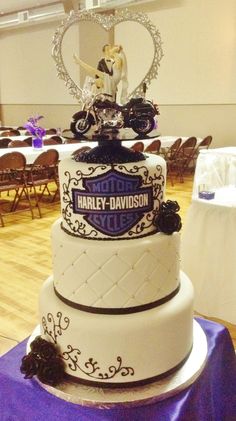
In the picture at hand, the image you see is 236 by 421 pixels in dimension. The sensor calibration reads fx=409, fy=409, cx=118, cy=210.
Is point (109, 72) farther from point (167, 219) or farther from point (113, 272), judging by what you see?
point (113, 272)

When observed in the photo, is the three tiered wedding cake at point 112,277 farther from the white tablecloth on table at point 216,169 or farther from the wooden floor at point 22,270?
the white tablecloth on table at point 216,169

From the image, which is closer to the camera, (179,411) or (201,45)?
(179,411)

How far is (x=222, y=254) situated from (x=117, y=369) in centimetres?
160

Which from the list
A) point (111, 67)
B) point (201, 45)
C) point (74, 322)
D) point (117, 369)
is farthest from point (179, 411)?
point (201, 45)

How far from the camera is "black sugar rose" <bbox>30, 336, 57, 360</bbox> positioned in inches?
46.9

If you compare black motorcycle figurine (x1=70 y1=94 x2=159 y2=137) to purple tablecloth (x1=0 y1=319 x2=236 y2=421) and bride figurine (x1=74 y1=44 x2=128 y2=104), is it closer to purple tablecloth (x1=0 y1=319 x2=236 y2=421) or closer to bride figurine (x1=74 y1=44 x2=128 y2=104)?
bride figurine (x1=74 y1=44 x2=128 y2=104)

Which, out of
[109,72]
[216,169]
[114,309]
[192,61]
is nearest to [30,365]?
[114,309]

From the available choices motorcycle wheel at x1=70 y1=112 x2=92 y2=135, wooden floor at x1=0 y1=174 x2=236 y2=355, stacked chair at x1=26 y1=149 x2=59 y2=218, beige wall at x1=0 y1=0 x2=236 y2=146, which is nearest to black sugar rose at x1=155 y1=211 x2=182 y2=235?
motorcycle wheel at x1=70 y1=112 x2=92 y2=135

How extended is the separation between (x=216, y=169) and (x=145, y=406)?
268 centimetres

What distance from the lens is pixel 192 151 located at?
813 cm

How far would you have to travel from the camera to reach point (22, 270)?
3.54m

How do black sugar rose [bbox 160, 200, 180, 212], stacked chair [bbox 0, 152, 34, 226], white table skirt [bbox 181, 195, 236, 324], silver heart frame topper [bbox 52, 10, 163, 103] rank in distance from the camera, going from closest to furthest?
black sugar rose [bbox 160, 200, 180, 212] < silver heart frame topper [bbox 52, 10, 163, 103] < white table skirt [bbox 181, 195, 236, 324] < stacked chair [bbox 0, 152, 34, 226]

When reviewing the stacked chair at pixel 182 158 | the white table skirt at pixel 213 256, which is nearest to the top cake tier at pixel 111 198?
the white table skirt at pixel 213 256

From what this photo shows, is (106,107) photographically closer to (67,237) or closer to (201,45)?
(67,237)
